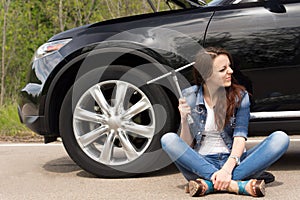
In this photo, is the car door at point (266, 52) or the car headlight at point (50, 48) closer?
the car door at point (266, 52)

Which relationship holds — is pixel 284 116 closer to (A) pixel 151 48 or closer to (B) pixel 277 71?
(B) pixel 277 71

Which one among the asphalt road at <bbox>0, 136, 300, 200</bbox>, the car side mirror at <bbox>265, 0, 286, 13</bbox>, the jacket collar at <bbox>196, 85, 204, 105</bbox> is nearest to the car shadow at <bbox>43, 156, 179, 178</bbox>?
the asphalt road at <bbox>0, 136, 300, 200</bbox>

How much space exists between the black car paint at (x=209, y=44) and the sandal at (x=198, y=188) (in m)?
0.90

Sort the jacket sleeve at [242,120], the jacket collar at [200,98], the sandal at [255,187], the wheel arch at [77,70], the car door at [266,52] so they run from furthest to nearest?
the wheel arch at [77,70] < the car door at [266,52] < the jacket collar at [200,98] < the jacket sleeve at [242,120] < the sandal at [255,187]

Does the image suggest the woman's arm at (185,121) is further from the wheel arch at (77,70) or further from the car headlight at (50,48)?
the car headlight at (50,48)

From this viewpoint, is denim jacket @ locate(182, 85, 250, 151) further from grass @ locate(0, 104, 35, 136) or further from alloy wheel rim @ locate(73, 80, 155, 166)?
grass @ locate(0, 104, 35, 136)

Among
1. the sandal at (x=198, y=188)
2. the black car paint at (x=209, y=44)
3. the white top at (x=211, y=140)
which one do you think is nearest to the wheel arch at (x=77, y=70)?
the black car paint at (x=209, y=44)

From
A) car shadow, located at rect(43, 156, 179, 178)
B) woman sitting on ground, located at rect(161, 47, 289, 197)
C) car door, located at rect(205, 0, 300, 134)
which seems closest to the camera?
woman sitting on ground, located at rect(161, 47, 289, 197)

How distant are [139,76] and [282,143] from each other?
126cm

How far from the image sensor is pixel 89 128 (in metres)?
5.19

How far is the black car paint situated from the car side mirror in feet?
0.08

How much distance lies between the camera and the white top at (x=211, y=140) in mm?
4438

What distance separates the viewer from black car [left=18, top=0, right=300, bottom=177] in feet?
16.1

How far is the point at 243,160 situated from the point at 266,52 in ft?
3.12
